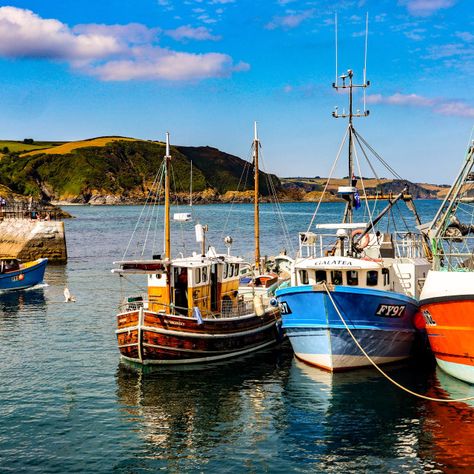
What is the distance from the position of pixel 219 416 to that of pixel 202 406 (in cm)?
120

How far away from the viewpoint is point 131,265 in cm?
2969

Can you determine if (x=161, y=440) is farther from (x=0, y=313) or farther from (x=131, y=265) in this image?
(x=0, y=313)

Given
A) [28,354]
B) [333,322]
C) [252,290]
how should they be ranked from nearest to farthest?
1. [333,322]
2. [28,354]
3. [252,290]

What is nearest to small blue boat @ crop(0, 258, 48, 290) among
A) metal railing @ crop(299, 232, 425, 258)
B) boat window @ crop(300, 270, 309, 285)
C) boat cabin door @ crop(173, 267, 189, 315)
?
boat cabin door @ crop(173, 267, 189, 315)

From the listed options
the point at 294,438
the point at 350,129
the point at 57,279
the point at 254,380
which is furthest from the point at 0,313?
the point at 294,438

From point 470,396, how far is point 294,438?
7.51 meters

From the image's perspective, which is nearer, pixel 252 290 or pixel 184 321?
pixel 184 321

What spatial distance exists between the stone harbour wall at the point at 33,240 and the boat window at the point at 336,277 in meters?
49.8

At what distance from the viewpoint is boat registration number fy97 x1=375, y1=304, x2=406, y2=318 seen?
27906 millimetres

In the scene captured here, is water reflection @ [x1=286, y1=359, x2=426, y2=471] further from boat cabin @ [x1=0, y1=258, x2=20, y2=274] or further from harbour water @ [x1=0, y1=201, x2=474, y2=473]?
boat cabin @ [x1=0, y1=258, x2=20, y2=274]

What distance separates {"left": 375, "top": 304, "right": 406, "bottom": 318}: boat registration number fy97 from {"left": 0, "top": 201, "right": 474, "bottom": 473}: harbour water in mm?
2405

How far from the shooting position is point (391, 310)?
28328 millimetres

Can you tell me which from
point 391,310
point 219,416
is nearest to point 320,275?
point 391,310

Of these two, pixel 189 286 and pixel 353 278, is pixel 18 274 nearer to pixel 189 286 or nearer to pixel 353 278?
pixel 189 286
